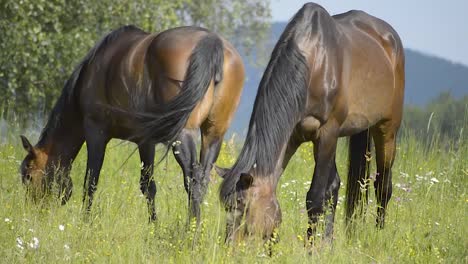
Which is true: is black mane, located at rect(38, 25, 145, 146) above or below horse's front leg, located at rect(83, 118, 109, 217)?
above

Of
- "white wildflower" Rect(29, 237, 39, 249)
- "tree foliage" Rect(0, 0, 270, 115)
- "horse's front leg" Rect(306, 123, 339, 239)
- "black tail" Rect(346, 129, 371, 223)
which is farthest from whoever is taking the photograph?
"tree foliage" Rect(0, 0, 270, 115)

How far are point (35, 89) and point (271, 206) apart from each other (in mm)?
12897

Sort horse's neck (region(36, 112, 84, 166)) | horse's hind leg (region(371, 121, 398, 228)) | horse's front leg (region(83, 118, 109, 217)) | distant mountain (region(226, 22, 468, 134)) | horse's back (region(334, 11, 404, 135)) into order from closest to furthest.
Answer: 1. horse's back (region(334, 11, 404, 135))
2. horse's hind leg (region(371, 121, 398, 228))
3. horse's front leg (region(83, 118, 109, 217))
4. horse's neck (region(36, 112, 84, 166))
5. distant mountain (region(226, 22, 468, 134))

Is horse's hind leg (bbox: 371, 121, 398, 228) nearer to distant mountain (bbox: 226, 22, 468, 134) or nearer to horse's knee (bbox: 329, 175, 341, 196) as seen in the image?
horse's knee (bbox: 329, 175, 341, 196)

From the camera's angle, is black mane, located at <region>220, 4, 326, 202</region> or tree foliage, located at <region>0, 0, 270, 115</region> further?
tree foliage, located at <region>0, 0, 270, 115</region>

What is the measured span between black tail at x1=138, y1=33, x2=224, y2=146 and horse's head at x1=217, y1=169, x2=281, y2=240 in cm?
163

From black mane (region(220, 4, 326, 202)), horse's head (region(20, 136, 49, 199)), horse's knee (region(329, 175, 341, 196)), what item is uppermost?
black mane (region(220, 4, 326, 202))

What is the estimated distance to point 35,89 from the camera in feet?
56.9

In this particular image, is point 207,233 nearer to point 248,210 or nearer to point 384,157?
point 248,210

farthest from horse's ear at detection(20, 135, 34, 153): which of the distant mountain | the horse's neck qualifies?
the distant mountain

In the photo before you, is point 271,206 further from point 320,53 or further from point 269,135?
point 320,53

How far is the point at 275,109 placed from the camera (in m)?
5.62

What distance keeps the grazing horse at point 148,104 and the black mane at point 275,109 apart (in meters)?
0.90

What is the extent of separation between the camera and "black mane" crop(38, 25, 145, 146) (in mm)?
7945
